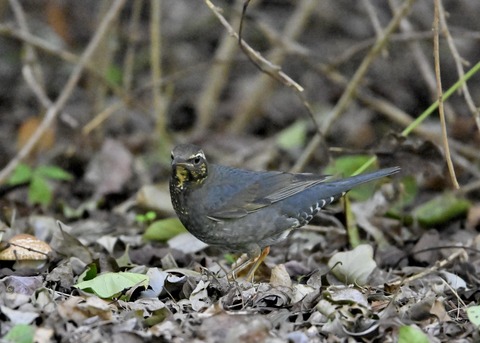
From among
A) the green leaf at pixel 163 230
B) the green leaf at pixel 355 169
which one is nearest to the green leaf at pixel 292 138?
the green leaf at pixel 355 169

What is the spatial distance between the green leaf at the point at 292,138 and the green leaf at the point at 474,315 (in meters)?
5.19

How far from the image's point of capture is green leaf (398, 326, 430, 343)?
4394 mm

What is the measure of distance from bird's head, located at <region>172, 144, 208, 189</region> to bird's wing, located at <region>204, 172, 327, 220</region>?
27 centimetres

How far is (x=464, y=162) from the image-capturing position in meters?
8.48

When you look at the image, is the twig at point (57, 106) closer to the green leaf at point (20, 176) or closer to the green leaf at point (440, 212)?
the green leaf at point (20, 176)

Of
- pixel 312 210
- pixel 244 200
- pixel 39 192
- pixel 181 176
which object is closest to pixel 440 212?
pixel 312 210

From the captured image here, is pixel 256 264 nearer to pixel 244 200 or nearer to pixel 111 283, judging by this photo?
pixel 244 200

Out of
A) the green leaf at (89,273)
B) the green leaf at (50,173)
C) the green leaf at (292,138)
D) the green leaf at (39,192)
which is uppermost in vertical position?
the green leaf at (89,273)

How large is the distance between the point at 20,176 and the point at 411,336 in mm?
4793

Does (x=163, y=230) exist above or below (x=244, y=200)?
below

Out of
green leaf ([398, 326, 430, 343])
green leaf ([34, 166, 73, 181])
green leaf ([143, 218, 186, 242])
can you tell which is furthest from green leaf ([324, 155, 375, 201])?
green leaf ([398, 326, 430, 343])

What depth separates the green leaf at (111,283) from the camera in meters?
5.00

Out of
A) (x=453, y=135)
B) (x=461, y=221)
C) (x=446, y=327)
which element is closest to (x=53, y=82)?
(x=453, y=135)

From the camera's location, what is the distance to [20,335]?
4.14 metres
